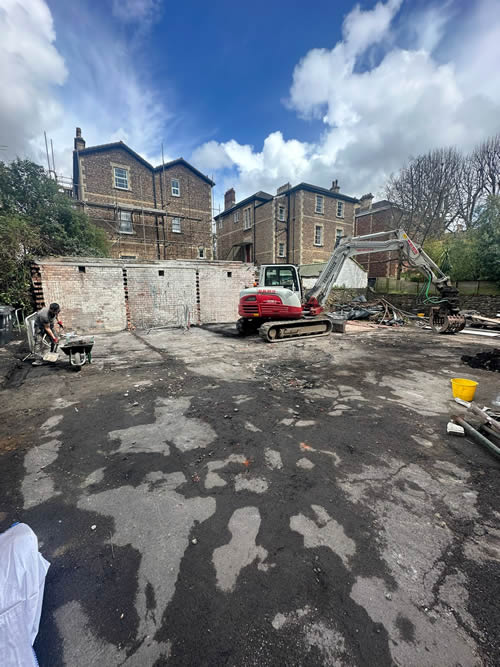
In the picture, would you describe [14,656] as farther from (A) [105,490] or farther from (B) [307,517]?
(B) [307,517]

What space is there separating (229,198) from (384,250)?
25336 mm

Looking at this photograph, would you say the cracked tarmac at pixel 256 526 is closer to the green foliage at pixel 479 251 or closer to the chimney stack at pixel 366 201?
the green foliage at pixel 479 251

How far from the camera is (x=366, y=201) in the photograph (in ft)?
99.6

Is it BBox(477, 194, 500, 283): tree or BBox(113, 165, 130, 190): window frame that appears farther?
BBox(113, 165, 130, 190): window frame

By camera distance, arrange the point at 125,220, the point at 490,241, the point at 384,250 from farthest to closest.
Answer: the point at 125,220 → the point at 490,241 → the point at 384,250

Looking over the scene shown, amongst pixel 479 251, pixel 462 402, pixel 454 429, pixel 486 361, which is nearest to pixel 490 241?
pixel 479 251

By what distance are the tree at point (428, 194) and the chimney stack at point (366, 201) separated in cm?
841

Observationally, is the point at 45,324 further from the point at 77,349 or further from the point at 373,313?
the point at 373,313

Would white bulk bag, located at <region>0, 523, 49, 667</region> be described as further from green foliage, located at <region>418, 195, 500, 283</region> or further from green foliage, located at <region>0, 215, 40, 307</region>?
green foliage, located at <region>418, 195, 500, 283</region>

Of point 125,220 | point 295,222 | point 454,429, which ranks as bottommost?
point 454,429

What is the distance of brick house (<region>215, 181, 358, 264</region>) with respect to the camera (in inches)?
1009

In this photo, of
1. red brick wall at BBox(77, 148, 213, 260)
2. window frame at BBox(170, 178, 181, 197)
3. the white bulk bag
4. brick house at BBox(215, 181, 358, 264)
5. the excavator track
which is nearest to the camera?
the white bulk bag

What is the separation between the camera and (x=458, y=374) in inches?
252

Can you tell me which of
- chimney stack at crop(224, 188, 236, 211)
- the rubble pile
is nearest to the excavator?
the rubble pile
